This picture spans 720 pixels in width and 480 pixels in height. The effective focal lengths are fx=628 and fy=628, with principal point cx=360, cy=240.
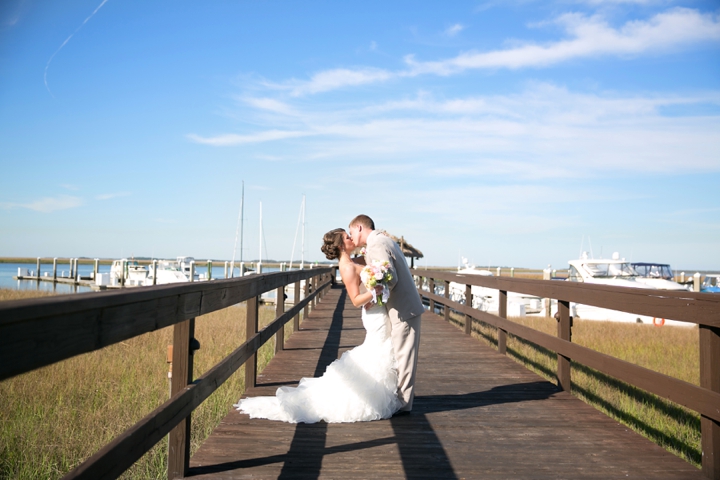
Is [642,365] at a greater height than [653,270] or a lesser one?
lesser

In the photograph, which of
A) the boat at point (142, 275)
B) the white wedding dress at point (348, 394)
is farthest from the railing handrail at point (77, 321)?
the boat at point (142, 275)

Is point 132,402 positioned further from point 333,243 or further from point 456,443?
point 456,443

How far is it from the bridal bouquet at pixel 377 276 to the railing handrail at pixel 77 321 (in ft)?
6.99

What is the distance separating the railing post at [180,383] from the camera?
11.7 ft

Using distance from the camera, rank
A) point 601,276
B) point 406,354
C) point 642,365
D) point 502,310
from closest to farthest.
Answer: point 406,354 < point 502,310 < point 642,365 < point 601,276

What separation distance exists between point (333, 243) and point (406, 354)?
122 centimetres

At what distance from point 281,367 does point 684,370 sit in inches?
276

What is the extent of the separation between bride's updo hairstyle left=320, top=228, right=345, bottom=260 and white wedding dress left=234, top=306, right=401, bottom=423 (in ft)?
2.45

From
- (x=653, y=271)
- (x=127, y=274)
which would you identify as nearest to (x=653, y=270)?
(x=653, y=271)

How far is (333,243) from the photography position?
19.2 ft

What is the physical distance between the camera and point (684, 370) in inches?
412

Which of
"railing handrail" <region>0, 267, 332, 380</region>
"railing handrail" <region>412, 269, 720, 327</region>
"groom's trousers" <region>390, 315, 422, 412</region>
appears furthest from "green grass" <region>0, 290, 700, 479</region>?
"railing handrail" <region>0, 267, 332, 380</region>

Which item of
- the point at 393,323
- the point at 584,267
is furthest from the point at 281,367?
the point at 584,267

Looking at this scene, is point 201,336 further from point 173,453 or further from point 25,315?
point 25,315
